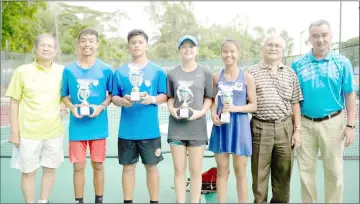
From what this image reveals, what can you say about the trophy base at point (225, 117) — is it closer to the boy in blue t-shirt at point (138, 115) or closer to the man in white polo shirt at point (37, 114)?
the boy in blue t-shirt at point (138, 115)

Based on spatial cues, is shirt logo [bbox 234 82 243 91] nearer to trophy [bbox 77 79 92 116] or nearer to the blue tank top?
the blue tank top

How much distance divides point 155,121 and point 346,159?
149 inches

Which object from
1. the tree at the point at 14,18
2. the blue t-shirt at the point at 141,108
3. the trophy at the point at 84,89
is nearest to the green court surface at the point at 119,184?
the blue t-shirt at the point at 141,108

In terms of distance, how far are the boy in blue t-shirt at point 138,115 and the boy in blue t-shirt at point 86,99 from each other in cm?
13

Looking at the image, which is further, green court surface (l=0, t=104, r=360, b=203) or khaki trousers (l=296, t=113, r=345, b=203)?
green court surface (l=0, t=104, r=360, b=203)

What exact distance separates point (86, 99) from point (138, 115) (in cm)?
43

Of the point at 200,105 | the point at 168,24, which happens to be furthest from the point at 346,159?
the point at 168,24

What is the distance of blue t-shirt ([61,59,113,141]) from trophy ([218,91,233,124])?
0.92 metres

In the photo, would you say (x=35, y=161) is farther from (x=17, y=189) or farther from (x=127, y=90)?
(x=17, y=189)

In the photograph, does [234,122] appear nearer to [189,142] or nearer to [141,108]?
[189,142]

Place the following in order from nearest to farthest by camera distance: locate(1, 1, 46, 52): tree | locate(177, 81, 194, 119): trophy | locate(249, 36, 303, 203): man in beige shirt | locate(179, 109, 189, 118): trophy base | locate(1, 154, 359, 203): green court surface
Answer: locate(179, 109, 189, 118): trophy base
locate(177, 81, 194, 119): trophy
locate(249, 36, 303, 203): man in beige shirt
locate(1, 154, 359, 203): green court surface
locate(1, 1, 46, 52): tree

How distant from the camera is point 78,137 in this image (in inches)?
118

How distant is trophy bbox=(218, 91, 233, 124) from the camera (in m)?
2.68

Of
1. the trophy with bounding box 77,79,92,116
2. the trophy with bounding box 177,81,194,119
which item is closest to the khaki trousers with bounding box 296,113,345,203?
the trophy with bounding box 177,81,194,119
